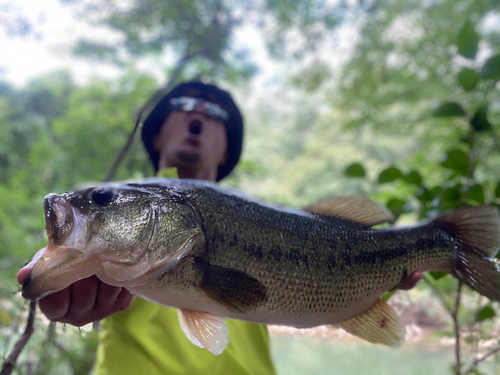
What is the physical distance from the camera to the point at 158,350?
41.6 inches

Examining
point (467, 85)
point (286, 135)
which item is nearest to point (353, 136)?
point (286, 135)

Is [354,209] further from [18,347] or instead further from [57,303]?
[18,347]

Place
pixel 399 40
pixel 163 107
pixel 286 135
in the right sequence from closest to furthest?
pixel 163 107
pixel 399 40
pixel 286 135

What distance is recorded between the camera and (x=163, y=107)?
1.09m

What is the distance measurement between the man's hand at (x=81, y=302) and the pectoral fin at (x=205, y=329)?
16 cm

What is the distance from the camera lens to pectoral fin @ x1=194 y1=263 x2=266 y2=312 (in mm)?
630

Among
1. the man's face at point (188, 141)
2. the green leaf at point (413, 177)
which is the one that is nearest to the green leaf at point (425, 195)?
the green leaf at point (413, 177)

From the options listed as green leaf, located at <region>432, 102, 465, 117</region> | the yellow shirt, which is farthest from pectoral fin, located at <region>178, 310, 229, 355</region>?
green leaf, located at <region>432, 102, 465, 117</region>

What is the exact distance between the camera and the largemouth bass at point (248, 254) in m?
0.58

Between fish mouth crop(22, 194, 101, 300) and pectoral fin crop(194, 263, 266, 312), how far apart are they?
198mm

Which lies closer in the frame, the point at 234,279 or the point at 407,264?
the point at 234,279

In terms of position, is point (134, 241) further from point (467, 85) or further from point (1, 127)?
point (1, 127)

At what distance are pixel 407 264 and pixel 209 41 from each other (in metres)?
4.72

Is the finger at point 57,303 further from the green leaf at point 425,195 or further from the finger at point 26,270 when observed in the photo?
the green leaf at point 425,195
